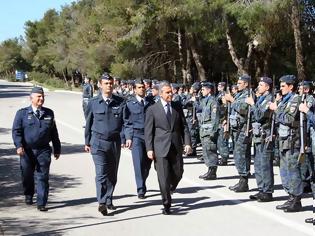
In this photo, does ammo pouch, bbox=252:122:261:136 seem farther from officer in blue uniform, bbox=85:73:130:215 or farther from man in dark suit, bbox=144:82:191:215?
officer in blue uniform, bbox=85:73:130:215

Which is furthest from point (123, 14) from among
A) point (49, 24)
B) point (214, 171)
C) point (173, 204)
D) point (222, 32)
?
point (49, 24)

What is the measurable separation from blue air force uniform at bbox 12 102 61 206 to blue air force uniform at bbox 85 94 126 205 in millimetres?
633

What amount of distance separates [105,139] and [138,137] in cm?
135

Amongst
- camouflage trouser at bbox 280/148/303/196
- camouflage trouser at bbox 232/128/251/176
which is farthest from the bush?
camouflage trouser at bbox 280/148/303/196

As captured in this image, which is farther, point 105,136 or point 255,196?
point 255,196

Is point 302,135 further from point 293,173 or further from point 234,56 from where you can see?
point 234,56

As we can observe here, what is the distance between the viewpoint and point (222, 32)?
2311 centimetres

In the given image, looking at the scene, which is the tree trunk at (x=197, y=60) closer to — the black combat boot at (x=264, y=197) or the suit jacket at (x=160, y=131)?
the black combat boot at (x=264, y=197)

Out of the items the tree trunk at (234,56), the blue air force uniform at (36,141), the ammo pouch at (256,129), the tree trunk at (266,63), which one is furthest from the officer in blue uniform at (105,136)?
the tree trunk at (266,63)

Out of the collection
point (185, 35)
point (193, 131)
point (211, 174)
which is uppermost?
point (185, 35)

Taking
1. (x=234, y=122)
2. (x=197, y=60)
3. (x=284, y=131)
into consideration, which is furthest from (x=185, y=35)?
(x=284, y=131)

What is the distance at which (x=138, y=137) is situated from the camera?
923 cm

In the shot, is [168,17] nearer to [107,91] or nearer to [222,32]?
[222,32]

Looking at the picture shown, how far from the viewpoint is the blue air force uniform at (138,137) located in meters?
8.98
